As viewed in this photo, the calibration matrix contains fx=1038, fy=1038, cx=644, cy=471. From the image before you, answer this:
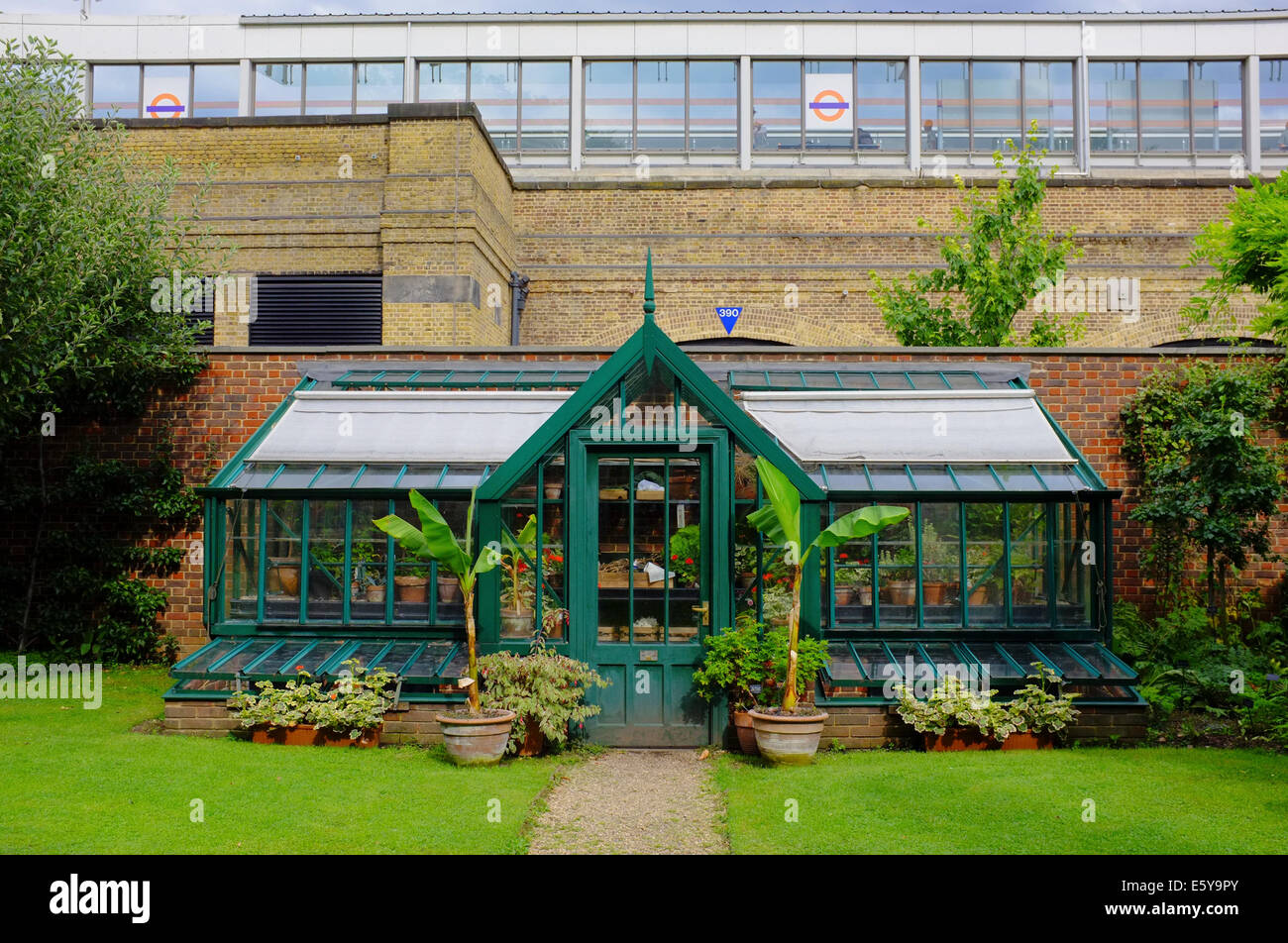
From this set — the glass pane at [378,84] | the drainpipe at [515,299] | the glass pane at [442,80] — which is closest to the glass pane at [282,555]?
the drainpipe at [515,299]

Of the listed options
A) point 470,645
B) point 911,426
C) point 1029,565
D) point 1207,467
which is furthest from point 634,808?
point 1207,467

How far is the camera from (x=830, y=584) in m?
10.2

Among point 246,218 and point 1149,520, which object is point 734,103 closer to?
point 246,218

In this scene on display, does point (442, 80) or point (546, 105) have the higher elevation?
point (442, 80)

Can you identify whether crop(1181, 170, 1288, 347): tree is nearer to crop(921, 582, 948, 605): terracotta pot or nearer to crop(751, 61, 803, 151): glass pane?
crop(921, 582, 948, 605): terracotta pot

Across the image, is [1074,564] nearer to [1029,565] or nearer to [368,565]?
[1029,565]

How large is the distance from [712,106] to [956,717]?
20265 millimetres

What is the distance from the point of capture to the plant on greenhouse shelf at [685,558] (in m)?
9.78

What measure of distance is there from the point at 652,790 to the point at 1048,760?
11.1ft

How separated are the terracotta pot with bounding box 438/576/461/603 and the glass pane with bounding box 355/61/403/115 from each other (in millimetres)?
20531

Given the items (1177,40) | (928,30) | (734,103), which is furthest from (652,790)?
(1177,40)

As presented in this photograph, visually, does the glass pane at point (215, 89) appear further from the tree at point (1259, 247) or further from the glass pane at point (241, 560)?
the tree at point (1259, 247)

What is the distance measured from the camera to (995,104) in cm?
2642

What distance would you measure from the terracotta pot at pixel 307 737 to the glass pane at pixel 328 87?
2205 cm
